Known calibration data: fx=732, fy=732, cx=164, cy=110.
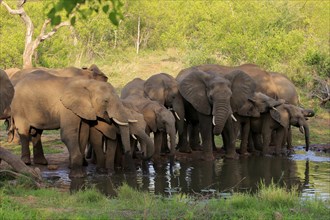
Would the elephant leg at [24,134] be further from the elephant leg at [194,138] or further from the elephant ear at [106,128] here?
the elephant leg at [194,138]

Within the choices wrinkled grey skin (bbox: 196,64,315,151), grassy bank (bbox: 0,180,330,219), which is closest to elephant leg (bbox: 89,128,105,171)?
grassy bank (bbox: 0,180,330,219)

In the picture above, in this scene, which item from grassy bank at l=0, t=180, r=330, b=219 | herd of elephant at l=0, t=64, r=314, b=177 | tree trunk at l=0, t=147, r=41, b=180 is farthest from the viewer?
herd of elephant at l=0, t=64, r=314, b=177

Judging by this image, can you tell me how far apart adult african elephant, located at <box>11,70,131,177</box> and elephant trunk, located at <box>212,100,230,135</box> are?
2993mm

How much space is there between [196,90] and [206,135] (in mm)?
1134

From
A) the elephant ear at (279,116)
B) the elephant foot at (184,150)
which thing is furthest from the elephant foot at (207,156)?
the elephant ear at (279,116)

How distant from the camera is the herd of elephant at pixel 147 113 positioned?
1301cm

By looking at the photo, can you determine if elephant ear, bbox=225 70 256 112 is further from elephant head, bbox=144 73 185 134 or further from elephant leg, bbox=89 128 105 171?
elephant leg, bbox=89 128 105 171

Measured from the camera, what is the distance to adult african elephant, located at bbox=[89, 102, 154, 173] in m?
13.4

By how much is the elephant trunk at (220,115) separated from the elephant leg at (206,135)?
0.43 m

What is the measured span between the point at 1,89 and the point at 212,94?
20.0ft

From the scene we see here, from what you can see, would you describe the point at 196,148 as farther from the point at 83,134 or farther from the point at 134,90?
the point at 83,134

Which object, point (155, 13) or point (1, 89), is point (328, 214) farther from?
point (155, 13)

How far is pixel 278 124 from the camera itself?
17656 mm

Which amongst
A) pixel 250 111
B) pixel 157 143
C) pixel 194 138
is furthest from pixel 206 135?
pixel 250 111
